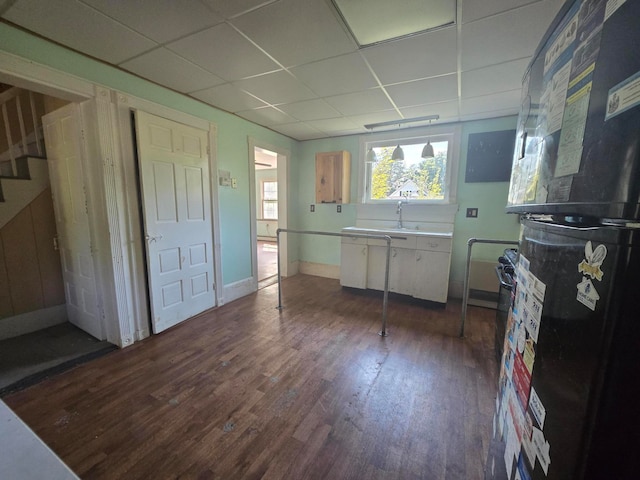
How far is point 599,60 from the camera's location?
43 cm

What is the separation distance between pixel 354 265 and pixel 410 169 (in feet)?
5.27

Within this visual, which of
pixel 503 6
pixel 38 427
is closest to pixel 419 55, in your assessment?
pixel 503 6

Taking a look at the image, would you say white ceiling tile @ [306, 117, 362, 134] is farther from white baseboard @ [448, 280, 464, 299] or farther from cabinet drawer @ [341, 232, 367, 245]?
white baseboard @ [448, 280, 464, 299]

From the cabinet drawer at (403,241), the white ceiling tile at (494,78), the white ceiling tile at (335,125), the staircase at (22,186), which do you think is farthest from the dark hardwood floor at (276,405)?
the white ceiling tile at (335,125)

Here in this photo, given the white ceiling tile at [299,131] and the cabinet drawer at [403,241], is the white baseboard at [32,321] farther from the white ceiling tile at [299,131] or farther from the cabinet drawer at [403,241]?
the cabinet drawer at [403,241]

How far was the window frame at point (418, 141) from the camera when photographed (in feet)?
10.8

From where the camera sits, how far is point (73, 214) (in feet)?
7.52

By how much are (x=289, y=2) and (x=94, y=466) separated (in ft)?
8.44

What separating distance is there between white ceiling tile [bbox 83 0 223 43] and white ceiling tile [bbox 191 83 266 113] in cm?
74

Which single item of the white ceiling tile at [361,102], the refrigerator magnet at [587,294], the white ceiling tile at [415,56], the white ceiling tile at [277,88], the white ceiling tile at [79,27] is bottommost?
the refrigerator magnet at [587,294]

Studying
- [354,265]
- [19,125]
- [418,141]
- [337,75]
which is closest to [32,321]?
[19,125]

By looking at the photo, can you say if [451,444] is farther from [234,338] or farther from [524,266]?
[234,338]

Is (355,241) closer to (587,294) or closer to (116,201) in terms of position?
(116,201)

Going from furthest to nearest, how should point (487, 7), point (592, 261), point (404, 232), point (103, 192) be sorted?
point (404, 232) → point (103, 192) → point (487, 7) → point (592, 261)
